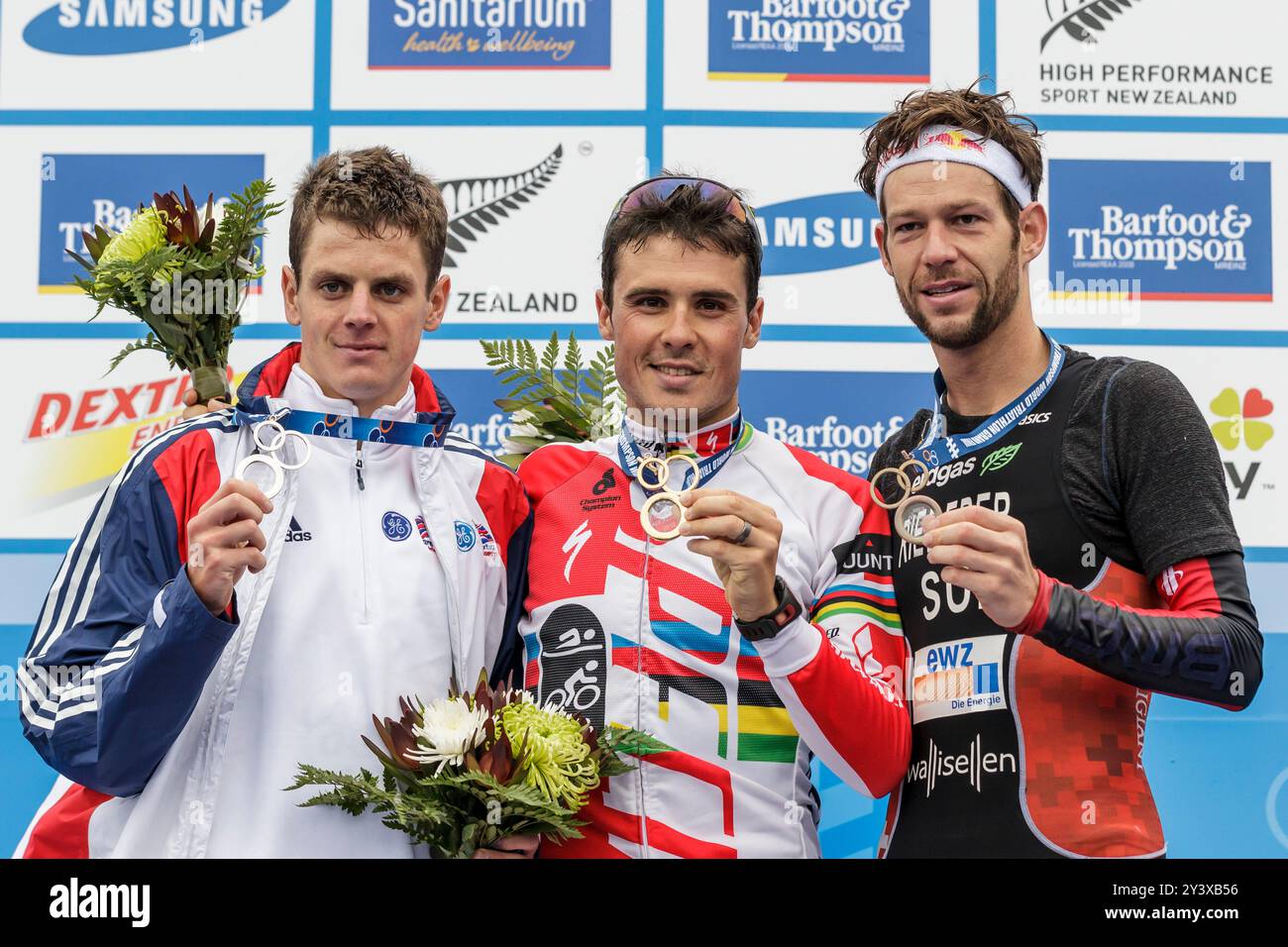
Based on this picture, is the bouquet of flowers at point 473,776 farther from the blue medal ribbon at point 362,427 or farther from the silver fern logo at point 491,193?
the silver fern logo at point 491,193

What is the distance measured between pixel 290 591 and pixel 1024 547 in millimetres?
1253

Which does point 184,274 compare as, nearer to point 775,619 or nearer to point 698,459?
point 698,459

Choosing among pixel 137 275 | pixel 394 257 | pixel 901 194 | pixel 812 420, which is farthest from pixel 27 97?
pixel 901 194

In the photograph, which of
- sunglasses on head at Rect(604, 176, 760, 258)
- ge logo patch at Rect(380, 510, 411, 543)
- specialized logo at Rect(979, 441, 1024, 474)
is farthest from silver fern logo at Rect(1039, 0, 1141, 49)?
ge logo patch at Rect(380, 510, 411, 543)

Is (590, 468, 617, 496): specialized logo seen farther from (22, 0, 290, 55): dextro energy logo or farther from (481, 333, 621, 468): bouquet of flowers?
(22, 0, 290, 55): dextro energy logo

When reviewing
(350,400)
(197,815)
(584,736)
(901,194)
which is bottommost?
(197,815)

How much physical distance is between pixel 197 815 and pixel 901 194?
1.74m

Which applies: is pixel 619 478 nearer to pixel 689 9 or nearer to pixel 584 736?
pixel 584 736

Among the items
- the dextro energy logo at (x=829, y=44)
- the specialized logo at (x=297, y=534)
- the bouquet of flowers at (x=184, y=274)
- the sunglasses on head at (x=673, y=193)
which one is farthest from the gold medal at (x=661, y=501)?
the dextro energy logo at (x=829, y=44)

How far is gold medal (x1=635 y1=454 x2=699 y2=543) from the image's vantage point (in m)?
2.05

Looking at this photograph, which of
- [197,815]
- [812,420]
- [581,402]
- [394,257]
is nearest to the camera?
[197,815]

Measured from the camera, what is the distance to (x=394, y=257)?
2340mm

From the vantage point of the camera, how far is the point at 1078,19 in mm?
4008

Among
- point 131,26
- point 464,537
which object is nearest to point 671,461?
point 464,537
